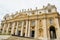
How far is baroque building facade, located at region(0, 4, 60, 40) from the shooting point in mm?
28750

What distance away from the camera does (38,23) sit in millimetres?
31250

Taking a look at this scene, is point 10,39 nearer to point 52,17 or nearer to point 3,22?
point 52,17

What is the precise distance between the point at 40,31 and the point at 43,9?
7561 millimetres

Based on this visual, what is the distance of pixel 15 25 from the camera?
36469 mm

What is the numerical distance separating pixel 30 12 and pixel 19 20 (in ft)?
16.3

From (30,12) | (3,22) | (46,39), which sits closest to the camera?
(46,39)

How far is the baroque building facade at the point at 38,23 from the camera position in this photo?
28.8 meters

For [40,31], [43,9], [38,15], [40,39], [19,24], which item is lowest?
[40,39]

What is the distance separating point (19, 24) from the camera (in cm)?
3550

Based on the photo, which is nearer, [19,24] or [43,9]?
[43,9]

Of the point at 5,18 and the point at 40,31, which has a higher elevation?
the point at 5,18

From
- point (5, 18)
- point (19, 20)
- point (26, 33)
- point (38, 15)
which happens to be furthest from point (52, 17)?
point (5, 18)

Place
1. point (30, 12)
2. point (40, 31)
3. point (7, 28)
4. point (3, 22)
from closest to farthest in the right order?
point (40, 31) → point (30, 12) → point (7, 28) → point (3, 22)

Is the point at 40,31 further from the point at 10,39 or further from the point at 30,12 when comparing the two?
the point at 10,39
